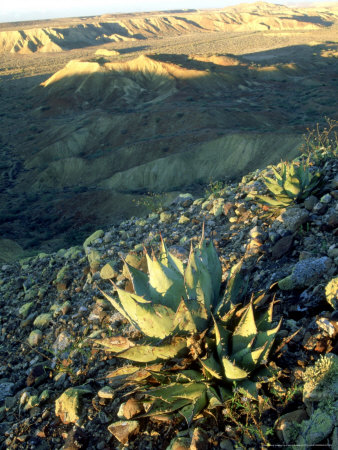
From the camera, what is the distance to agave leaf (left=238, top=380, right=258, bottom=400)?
196 centimetres

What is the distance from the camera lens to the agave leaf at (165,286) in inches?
97.8

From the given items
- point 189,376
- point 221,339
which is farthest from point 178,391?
point 221,339

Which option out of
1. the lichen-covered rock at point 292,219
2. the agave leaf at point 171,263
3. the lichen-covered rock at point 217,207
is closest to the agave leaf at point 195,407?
the agave leaf at point 171,263

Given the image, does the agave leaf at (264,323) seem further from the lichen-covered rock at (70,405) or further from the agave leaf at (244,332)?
the lichen-covered rock at (70,405)

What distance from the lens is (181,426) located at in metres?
2.18

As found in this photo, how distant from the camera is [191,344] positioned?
220 cm

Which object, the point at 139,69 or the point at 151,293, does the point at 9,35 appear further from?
the point at 151,293

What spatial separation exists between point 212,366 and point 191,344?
18cm

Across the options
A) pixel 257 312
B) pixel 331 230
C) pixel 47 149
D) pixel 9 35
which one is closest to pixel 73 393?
pixel 257 312

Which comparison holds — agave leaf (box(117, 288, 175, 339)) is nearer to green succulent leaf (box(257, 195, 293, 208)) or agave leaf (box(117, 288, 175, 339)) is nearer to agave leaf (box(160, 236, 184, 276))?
agave leaf (box(160, 236, 184, 276))

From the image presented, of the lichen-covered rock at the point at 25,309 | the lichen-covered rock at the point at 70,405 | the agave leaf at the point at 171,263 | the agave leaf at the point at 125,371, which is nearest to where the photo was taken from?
the agave leaf at the point at 125,371

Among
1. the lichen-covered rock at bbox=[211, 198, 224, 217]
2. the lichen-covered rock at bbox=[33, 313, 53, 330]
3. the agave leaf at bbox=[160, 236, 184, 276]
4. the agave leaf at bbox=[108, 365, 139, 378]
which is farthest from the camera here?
the lichen-covered rock at bbox=[211, 198, 224, 217]

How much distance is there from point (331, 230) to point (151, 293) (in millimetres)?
2170

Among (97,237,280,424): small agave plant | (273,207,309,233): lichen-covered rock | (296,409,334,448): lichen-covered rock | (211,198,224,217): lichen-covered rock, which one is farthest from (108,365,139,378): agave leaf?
(211,198,224,217): lichen-covered rock
